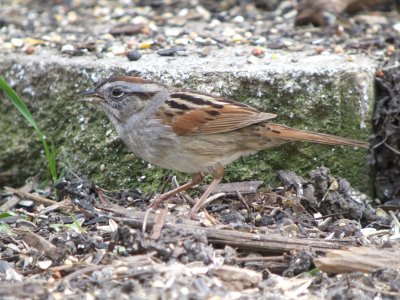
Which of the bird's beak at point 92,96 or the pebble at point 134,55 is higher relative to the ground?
the bird's beak at point 92,96

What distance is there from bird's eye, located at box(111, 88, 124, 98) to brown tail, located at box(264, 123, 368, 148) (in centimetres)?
96

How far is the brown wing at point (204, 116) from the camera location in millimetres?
5410

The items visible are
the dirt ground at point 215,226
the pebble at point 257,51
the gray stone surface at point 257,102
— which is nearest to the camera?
the dirt ground at point 215,226

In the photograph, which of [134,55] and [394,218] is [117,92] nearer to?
[134,55]

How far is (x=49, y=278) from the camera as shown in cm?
445

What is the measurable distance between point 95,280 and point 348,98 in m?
2.68

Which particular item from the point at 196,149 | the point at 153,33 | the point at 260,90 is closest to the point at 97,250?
the point at 196,149

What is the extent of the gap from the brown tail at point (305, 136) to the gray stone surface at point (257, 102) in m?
0.69

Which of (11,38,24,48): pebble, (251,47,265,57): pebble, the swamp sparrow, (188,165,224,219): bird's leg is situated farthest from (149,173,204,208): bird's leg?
(11,38,24,48): pebble

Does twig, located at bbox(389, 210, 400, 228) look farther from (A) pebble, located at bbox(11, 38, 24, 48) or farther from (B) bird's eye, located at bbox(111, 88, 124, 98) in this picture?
(A) pebble, located at bbox(11, 38, 24, 48)

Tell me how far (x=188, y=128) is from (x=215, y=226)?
758 millimetres

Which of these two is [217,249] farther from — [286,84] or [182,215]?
[286,84]

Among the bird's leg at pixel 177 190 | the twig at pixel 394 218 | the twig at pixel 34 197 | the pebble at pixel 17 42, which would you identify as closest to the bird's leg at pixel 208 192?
the bird's leg at pixel 177 190

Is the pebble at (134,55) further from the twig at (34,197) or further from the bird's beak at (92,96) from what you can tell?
the twig at (34,197)
